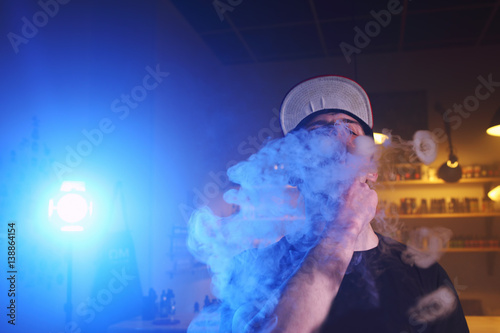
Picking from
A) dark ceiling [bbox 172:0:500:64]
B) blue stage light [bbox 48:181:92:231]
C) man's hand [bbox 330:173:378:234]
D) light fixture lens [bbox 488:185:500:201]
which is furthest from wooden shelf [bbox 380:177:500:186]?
man's hand [bbox 330:173:378:234]

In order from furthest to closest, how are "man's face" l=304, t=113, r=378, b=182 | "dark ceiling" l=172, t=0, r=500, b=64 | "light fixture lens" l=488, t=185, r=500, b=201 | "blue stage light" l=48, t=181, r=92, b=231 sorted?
"light fixture lens" l=488, t=185, r=500, b=201
"dark ceiling" l=172, t=0, r=500, b=64
"blue stage light" l=48, t=181, r=92, b=231
"man's face" l=304, t=113, r=378, b=182

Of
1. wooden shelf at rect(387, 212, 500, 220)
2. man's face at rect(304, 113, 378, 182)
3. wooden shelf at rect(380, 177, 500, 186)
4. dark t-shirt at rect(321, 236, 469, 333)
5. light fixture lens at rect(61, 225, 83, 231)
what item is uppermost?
wooden shelf at rect(380, 177, 500, 186)

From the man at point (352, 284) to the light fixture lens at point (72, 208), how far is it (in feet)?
4.71

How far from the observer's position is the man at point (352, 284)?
0.87 meters

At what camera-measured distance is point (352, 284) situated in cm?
99

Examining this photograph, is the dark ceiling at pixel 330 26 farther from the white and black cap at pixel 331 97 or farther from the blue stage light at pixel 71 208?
the white and black cap at pixel 331 97

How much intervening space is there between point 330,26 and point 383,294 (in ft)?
12.2

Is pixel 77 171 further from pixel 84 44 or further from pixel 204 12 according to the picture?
pixel 204 12

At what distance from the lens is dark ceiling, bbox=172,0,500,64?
371 cm

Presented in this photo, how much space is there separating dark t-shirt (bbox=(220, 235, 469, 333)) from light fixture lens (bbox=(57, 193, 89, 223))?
4.68ft

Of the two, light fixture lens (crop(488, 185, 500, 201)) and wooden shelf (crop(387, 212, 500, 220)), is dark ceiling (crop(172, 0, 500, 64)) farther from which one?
wooden shelf (crop(387, 212, 500, 220))

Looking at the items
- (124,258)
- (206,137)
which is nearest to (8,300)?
(124,258)

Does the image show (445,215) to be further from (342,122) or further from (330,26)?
(342,122)

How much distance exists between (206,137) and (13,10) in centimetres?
272
